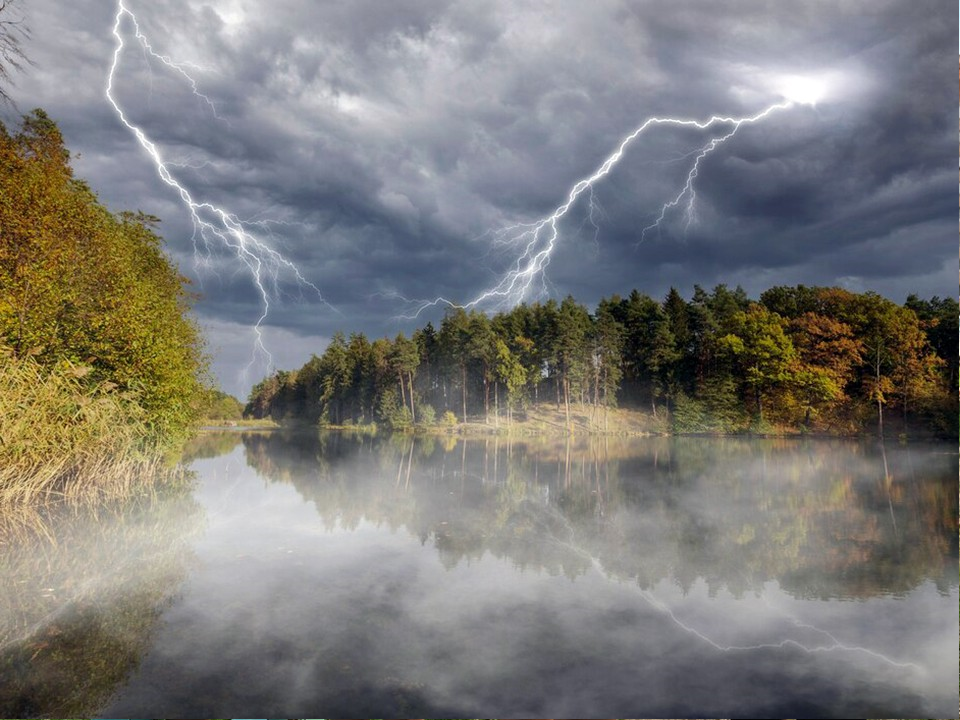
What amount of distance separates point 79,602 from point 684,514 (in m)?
13.8

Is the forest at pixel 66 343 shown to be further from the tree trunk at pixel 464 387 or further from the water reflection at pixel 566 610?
the tree trunk at pixel 464 387

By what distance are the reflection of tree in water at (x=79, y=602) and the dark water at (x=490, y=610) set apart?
0.04 meters

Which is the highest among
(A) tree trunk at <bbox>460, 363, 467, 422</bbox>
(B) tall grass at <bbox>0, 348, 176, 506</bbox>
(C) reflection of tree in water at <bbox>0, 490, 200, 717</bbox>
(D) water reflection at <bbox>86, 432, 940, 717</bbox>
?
(A) tree trunk at <bbox>460, 363, 467, 422</bbox>

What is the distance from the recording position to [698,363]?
69.2m

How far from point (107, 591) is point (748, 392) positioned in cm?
6226

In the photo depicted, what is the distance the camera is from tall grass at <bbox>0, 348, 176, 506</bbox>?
44.6 feet

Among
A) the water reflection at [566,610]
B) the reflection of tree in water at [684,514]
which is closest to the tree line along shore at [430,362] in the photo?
the water reflection at [566,610]

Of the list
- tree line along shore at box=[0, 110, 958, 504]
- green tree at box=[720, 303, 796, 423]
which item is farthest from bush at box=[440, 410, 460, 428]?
green tree at box=[720, 303, 796, 423]

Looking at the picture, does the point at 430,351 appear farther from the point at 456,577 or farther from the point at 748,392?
the point at 456,577

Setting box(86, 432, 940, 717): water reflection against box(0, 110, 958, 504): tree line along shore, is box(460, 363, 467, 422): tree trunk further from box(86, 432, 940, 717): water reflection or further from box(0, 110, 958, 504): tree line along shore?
box(86, 432, 940, 717): water reflection

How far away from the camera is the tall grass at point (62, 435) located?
44.6 feet

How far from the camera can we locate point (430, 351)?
7550cm

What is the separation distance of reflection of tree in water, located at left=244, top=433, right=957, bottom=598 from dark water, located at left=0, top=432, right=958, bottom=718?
11 centimetres

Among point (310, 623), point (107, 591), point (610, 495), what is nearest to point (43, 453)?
point (107, 591)
